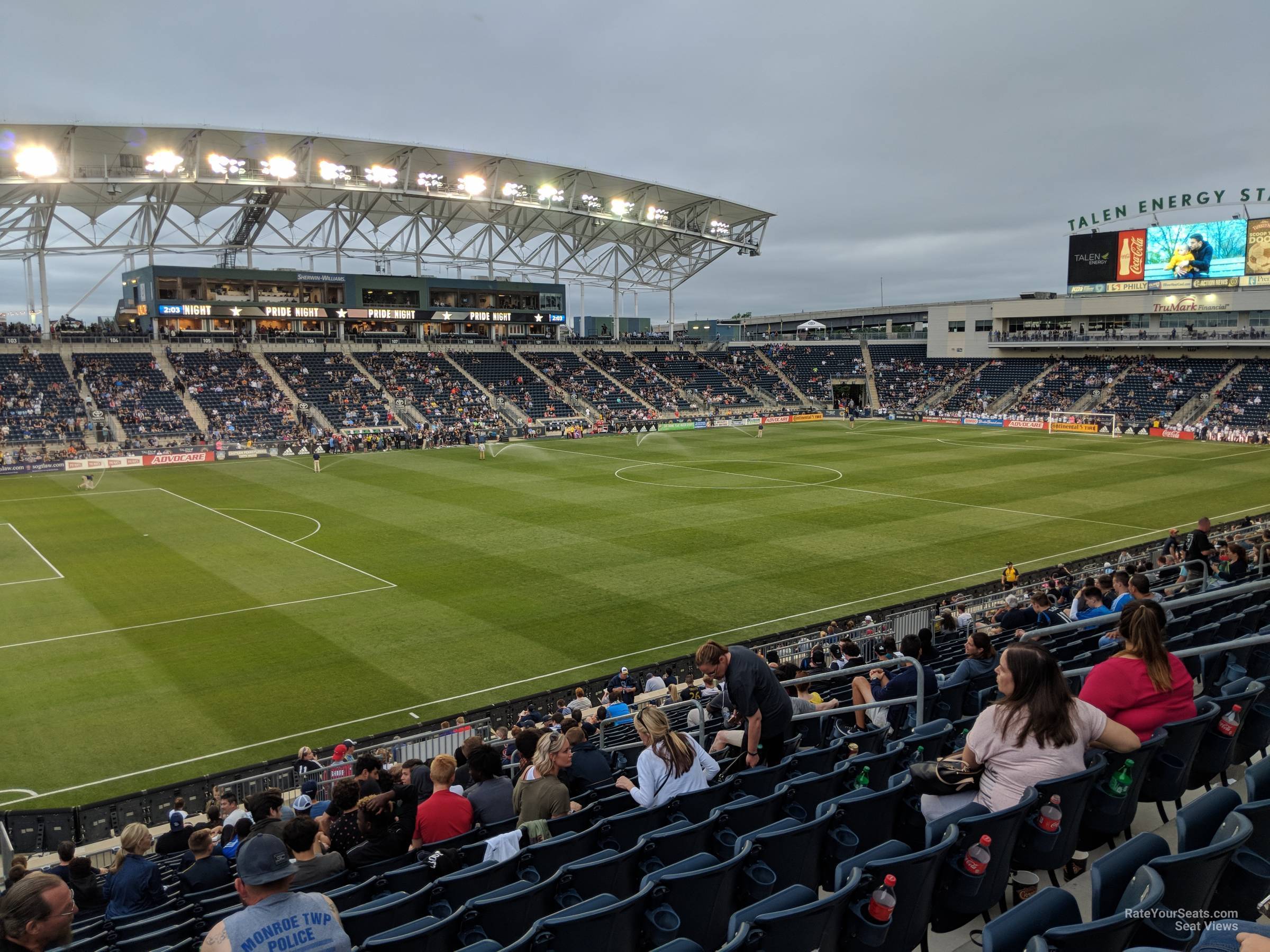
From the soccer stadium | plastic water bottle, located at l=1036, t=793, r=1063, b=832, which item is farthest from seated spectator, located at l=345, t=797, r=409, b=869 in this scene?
plastic water bottle, located at l=1036, t=793, r=1063, b=832

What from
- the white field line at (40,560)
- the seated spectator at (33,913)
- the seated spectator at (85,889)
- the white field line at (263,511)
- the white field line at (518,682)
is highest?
the seated spectator at (33,913)

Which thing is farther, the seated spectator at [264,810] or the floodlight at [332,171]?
the floodlight at [332,171]

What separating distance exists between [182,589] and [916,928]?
25.6m

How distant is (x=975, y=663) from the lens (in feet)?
30.8

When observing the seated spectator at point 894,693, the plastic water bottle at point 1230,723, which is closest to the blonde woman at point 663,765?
the seated spectator at point 894,693

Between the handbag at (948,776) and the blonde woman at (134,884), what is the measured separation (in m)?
6.27

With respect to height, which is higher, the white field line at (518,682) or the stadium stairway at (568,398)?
the stadium stairway at (568,398)

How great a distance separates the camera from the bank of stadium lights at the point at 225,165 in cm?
5675

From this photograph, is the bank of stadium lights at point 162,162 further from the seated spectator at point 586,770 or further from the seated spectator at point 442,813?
the seated spectator at point 442,813

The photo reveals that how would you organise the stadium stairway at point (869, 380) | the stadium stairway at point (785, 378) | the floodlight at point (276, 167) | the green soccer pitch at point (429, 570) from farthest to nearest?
the stadium stairway at point (869, 380) → the stadium stairway at point (785, 378) → the floodlight at point (276, 167) → the green soccer pitch at point (429, 570)

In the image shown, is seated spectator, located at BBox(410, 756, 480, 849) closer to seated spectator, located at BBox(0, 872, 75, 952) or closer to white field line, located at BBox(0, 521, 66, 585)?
seated spectator, located at BBox(0, 872, 75, 952)

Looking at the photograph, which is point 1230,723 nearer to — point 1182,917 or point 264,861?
point 1182,917

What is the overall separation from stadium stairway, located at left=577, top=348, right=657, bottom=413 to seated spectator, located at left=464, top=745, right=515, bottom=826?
239ft

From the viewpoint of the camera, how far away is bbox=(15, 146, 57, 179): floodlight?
166ft
